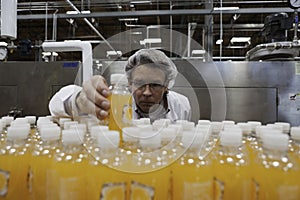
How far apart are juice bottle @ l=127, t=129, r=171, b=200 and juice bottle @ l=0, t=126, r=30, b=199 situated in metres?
0.26

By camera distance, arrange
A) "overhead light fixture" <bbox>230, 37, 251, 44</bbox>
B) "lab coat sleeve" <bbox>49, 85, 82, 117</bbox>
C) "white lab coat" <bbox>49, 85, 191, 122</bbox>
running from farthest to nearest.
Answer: "overhead light fixture" <bbox>230, 37, 251, 44</bbox> → "white lab coat" <bbox>49, 85, 191, 122</bbox> → "lab coat sleeve" <bbox>49, 85, 82, 117</bbox>

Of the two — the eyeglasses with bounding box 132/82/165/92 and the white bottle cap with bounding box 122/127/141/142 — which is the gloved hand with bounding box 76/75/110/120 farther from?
the eyeglasses with bounding box 132/82/165/92

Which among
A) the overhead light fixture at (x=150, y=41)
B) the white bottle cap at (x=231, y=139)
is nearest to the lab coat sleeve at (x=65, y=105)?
the white bottle cap at (x=231, y=139)

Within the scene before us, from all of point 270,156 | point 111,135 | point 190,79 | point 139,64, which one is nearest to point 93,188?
point 111,135

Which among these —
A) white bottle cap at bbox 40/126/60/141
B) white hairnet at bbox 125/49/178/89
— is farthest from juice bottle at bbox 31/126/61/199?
white hairnet at bbox 125/49/178/89

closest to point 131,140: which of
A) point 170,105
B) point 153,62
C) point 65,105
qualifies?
point 65,105

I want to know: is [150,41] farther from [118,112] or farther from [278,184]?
[278,184]

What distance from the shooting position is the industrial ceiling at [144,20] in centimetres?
299

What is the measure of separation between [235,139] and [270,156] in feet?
0.26

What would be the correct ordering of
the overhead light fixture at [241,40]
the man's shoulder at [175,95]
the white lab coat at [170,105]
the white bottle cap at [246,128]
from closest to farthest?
the white bottle cap at [246,128]
the white lab coat at [170,105]
the man's shoulder at [175,95]
the overhead light fixture at [241,40]

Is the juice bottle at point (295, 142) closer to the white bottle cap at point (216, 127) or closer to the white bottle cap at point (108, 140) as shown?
the white bottle cap at point (216, 127)

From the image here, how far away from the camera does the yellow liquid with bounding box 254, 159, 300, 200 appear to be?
55cm

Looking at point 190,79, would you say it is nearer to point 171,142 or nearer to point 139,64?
point 139,64

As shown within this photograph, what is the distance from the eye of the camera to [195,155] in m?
0.63
